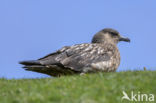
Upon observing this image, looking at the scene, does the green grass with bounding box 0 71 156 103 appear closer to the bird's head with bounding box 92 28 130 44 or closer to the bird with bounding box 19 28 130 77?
the bird with bounding box 19 28 130 77

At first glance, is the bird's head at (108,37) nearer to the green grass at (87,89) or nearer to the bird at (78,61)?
the bird at (78,61)

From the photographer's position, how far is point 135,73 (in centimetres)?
945

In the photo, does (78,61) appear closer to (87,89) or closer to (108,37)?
(108,37)

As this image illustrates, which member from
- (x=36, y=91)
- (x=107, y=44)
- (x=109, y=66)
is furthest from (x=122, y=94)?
(x=107, y=44)

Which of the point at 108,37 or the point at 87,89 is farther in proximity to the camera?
the point at 108,37

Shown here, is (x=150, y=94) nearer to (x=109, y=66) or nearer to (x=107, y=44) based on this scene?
(x=109, y=66)

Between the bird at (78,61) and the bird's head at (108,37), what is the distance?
1.76 feet

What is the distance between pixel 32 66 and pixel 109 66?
207 centimetres

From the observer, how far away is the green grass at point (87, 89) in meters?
6.40

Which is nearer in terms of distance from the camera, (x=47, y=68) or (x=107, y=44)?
(x=47, y=68)

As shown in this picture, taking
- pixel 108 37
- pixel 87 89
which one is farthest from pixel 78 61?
pixel 87 89

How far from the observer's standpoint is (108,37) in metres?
12.4

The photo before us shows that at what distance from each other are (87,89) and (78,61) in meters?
3.67

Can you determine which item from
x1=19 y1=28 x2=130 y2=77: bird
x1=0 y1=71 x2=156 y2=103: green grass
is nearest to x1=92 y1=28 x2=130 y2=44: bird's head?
x1=19 y1=28 x2=130 y2=77: bird
